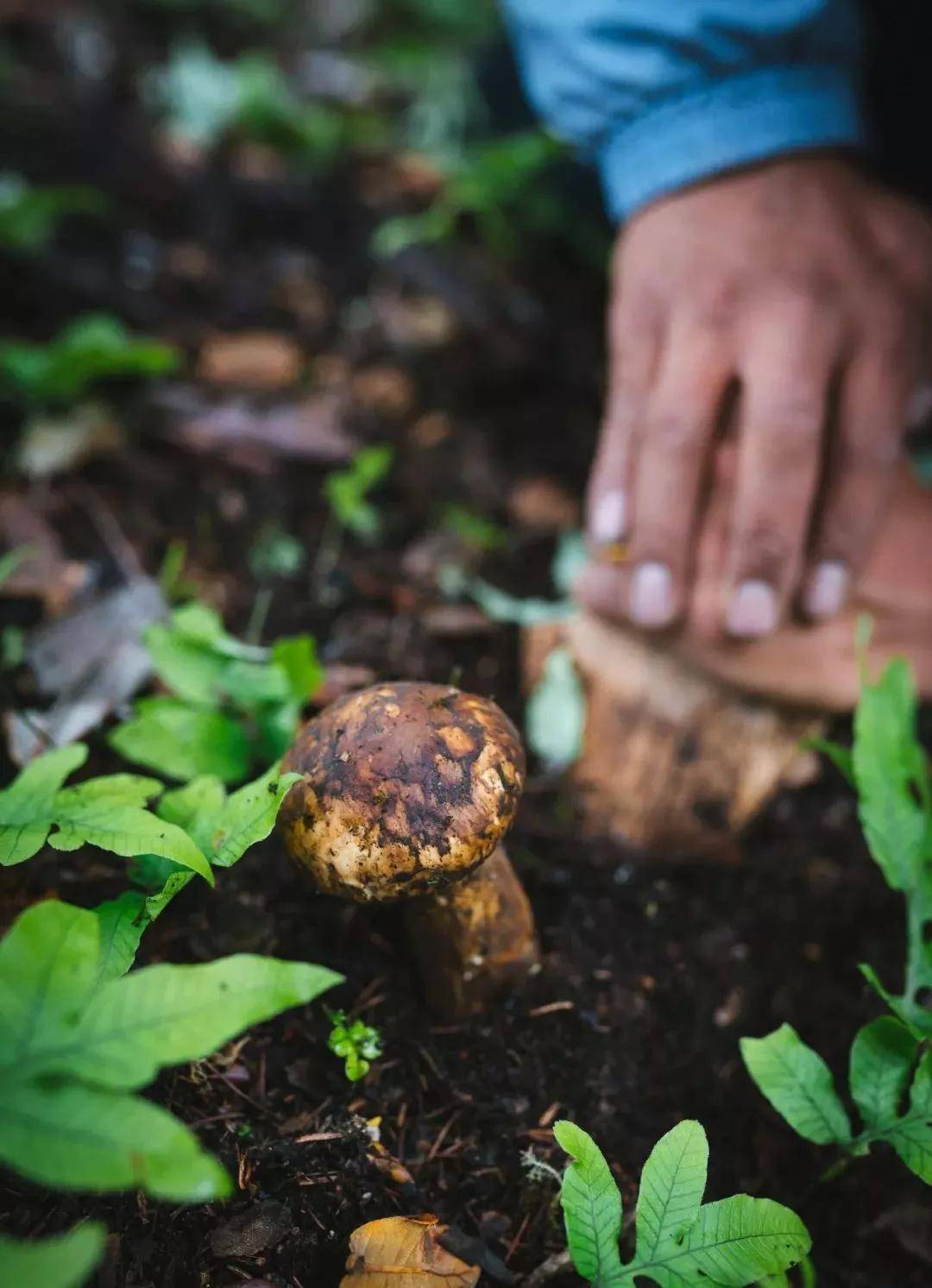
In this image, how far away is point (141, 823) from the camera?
128cm

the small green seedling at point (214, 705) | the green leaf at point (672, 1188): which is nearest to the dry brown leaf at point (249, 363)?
the small green seedling at point (214, 705)

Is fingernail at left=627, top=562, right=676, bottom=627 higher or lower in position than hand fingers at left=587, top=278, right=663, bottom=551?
lower

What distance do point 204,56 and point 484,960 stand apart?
445 centimetres

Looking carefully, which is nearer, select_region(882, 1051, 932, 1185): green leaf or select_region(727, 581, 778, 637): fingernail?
select_region(882, 1051, 932, 1185): green leaf

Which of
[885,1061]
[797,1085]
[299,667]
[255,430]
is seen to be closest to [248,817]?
[299,667]

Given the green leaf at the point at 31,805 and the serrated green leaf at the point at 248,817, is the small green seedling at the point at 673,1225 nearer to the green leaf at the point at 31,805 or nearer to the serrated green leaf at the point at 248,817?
the serrated green leaf at the point at 248,817

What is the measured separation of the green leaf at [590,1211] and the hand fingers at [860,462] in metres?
1.37

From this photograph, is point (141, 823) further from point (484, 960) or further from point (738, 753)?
point (738, 753)

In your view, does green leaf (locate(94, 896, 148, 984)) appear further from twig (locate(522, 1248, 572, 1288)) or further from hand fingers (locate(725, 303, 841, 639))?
hand fingers (locate(725, 303, 841, 639))

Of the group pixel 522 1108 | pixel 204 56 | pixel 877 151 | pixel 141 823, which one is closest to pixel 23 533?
pixel 141 823

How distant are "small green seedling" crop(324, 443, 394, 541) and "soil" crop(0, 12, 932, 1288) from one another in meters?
0.06

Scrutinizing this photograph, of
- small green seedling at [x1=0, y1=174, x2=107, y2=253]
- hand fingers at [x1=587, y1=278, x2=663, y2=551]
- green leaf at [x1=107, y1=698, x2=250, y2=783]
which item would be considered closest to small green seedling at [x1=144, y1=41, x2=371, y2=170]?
small green seedling at [x1=0, y1=174, x2=107, y2=253]

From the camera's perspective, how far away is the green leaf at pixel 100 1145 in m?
0.89

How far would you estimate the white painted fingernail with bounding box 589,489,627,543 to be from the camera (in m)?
2.15
